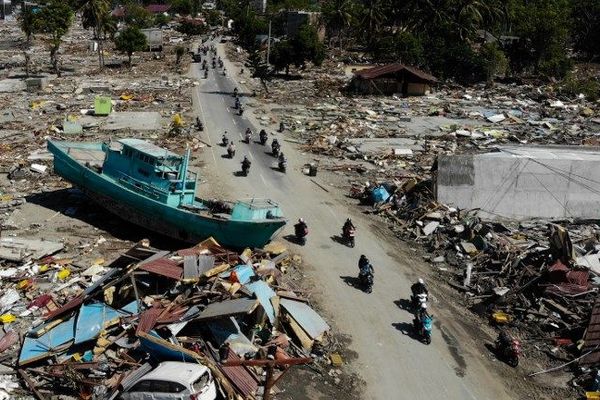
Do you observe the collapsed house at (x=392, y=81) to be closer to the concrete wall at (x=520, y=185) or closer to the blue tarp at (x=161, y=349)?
the concrete wall at (x=520, y=185)

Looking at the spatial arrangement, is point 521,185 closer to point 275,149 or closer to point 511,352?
point 511,352

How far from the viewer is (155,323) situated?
13953 millimetres

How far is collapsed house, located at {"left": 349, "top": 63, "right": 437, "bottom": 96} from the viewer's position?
51.8 metres

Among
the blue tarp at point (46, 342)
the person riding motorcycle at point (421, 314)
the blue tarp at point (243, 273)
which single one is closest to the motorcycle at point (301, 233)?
the blue tarp at point (243, 273)

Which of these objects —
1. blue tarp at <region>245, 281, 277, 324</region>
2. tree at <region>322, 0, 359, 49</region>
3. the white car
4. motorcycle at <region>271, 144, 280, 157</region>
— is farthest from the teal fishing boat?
tree at <region>322, 0, 359, 49</region>

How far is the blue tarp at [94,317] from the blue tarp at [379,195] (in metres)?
13.4

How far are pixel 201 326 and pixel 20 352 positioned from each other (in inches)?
176

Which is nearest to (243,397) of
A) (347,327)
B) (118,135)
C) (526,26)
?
(347,327)

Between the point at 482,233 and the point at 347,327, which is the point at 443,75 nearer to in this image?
the point at 482,233

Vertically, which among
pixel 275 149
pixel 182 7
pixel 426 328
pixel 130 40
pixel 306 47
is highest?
pixel 182 7

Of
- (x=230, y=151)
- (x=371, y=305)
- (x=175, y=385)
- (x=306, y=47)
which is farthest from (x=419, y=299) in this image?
(x=306, y=47)

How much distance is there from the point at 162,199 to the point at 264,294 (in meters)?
7.28

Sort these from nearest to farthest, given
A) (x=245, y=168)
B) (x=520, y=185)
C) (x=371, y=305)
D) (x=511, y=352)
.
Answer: (x=511, y=352), (x=371, y=305), (x=520, y=185), (x=245, y=168)

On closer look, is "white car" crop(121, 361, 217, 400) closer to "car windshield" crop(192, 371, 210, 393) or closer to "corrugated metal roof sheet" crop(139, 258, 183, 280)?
"car windshield" crop(192, 371, 210, 393)
